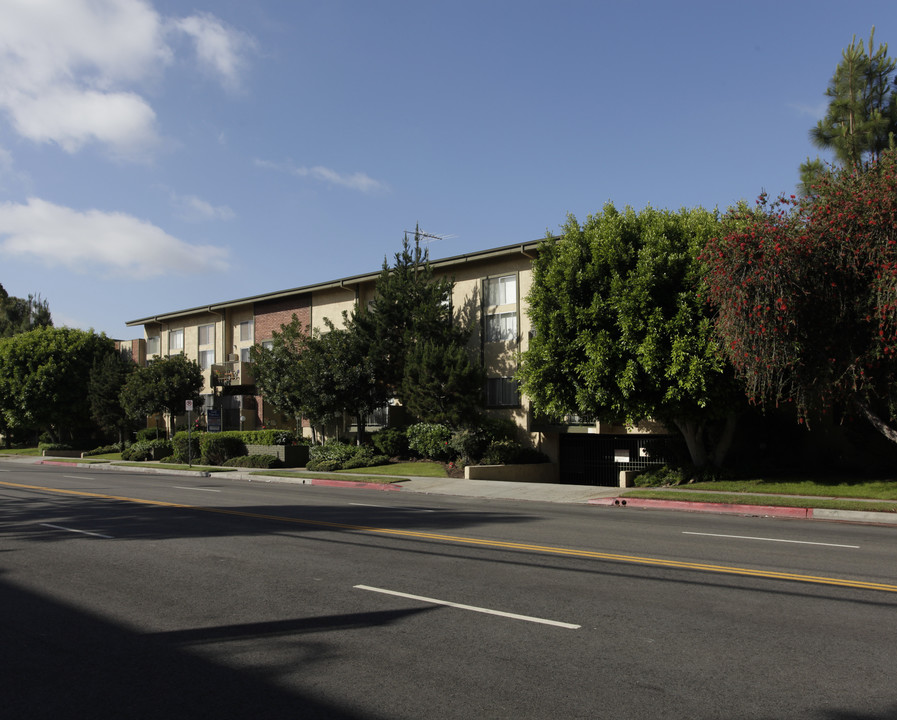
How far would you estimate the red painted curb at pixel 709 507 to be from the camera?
56.1 feet

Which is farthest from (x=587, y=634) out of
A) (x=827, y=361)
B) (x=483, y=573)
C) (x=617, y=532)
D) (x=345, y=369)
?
(x=345, y=369)

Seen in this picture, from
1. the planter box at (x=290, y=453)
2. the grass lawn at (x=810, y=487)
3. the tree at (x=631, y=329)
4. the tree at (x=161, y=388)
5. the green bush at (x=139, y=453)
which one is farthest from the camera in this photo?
the tree at (x=161, y=388)

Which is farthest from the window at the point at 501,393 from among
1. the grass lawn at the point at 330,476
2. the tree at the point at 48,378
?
the tree at the point at 48,378

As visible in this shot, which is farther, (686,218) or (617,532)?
(686,218)

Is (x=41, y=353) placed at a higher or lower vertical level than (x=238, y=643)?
higher

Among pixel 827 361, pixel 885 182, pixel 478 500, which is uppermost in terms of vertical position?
pixel 885 182

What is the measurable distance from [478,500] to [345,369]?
1352 cm

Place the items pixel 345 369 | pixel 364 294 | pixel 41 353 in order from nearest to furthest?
1. pixel 345 369
2. pixel 364 294
3. pixel 41 353

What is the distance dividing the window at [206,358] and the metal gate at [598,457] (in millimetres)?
26540

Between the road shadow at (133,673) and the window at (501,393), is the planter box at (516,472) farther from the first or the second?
the road shadow at (133,673)

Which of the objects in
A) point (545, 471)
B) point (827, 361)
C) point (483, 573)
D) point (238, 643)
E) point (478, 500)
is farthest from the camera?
point (545, 471)

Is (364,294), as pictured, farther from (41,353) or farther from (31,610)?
(31,610)

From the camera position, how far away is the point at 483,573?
29.7 ft

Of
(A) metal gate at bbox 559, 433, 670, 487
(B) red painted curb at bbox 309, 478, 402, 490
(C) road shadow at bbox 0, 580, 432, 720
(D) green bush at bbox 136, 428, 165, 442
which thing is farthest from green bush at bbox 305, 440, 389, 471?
(C) road shadow at bbox 0, 580, 432, 720
